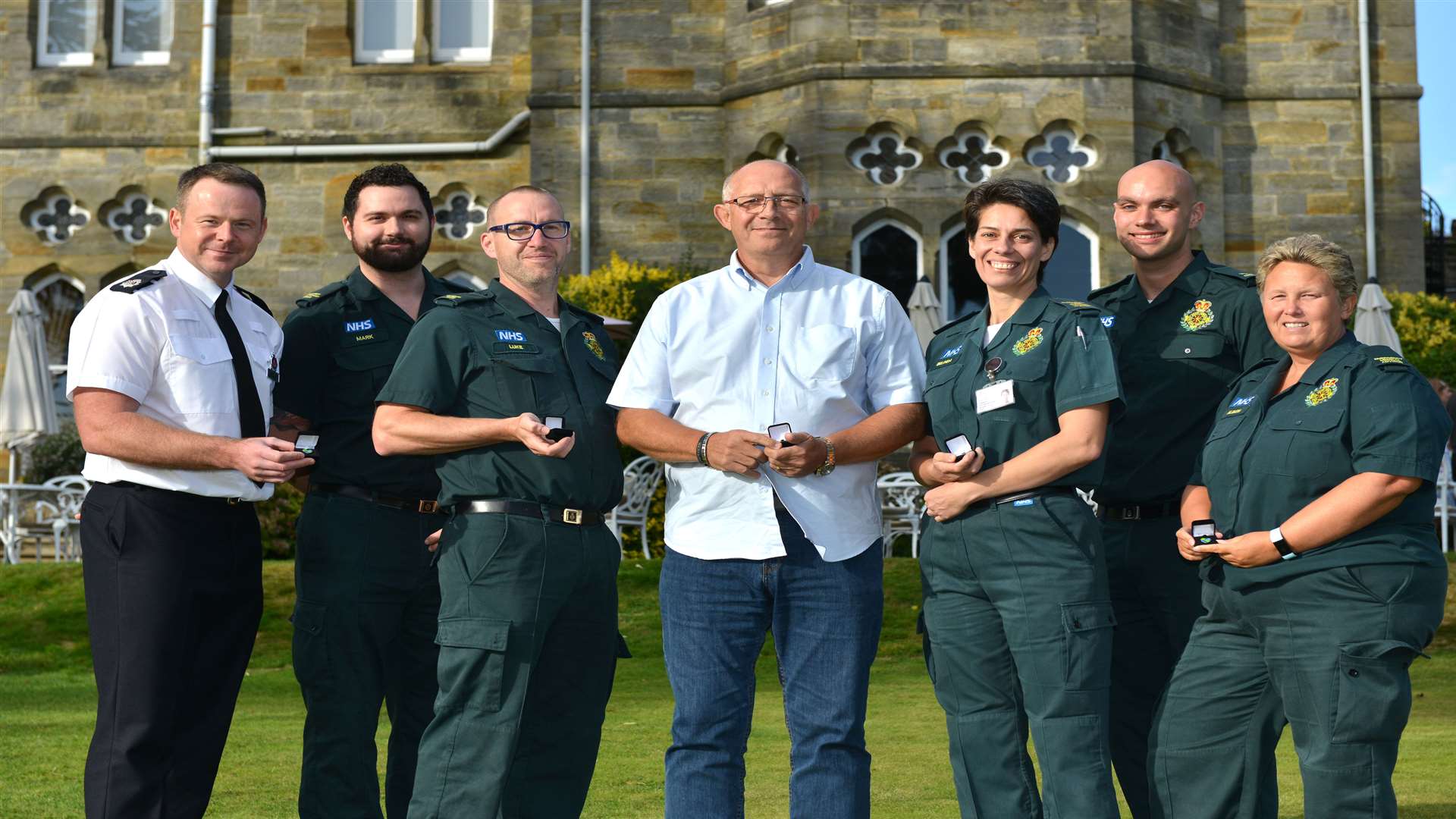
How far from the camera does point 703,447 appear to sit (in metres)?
4.31

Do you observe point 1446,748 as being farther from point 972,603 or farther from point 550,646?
point 550,646

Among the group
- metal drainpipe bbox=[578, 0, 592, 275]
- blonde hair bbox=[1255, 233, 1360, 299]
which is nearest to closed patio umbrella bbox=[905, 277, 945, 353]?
metal drainpipe bbox=[578, 0, 592, 275]

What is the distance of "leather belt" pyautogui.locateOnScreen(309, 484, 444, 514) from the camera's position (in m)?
4.86

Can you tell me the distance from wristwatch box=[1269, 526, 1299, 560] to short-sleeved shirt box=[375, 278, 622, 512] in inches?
69.1

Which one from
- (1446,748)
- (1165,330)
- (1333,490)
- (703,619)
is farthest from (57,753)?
(1446,748)

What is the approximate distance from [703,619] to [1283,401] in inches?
63.5

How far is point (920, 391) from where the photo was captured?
4.54 metres

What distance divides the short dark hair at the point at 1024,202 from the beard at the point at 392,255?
1680mm

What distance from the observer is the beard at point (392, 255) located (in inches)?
199

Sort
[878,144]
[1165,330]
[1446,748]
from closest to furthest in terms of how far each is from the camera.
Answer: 1. [1165,330]
2. [1446,748]
3. [878,144]

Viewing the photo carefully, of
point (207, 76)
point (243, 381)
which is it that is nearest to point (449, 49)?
point (207, 76)

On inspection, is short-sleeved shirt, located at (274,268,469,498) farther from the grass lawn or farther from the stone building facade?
the stone building facade

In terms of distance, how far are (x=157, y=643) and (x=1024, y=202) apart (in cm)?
258

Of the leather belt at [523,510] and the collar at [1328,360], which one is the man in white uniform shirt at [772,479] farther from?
the collar at [1328,360]
